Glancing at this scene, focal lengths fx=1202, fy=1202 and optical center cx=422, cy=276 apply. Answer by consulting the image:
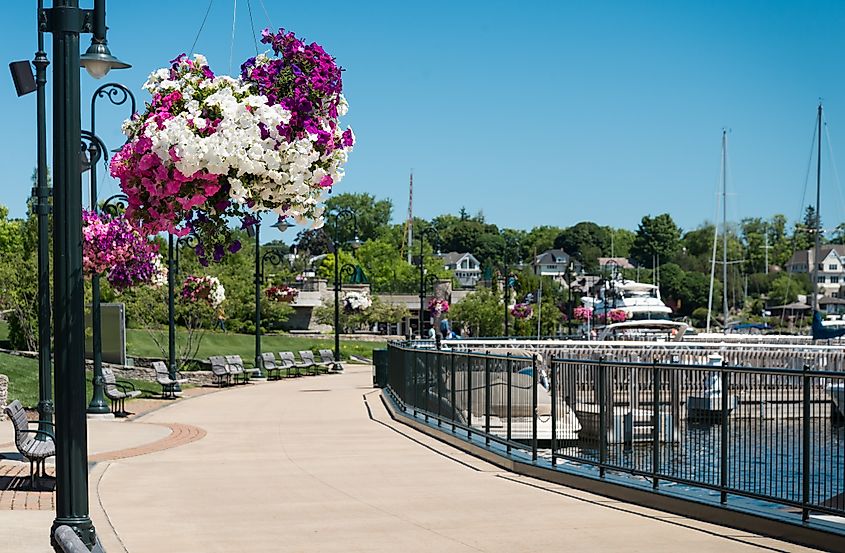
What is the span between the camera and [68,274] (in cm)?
947

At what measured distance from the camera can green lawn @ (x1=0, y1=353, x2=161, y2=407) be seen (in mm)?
30047

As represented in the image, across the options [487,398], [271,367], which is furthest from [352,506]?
[271,367]

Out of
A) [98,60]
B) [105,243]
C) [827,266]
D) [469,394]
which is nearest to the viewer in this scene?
[98,60]

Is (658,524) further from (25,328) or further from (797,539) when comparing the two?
(25,328)

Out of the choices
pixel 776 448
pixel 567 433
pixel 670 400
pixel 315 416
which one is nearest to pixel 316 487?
pixel 567 433

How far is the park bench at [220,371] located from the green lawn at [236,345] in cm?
839

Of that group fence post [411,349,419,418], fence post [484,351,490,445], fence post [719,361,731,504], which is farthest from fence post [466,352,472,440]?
fence post [719,361,731,504]

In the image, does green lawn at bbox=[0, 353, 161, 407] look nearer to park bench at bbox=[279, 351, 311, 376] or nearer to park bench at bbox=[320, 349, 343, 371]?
park bench at bbox=[279, 351, 311, 376]

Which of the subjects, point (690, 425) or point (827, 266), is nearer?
point (690, 425)

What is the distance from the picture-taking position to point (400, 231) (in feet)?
619

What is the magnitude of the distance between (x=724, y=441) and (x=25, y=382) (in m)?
25.2

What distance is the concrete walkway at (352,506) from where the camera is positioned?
433 inches

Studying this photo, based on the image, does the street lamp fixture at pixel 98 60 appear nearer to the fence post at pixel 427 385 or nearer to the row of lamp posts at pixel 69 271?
the row of lamp posts at pixel 69 271

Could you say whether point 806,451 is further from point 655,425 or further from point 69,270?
point 69,270
